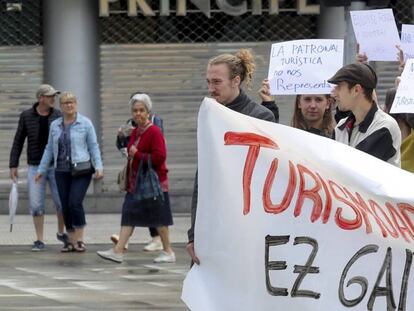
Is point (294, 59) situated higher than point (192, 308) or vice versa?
point (294, 59)

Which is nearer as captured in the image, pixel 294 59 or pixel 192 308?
pixel 192 308

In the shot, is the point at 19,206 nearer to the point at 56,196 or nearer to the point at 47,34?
the point at 47,34

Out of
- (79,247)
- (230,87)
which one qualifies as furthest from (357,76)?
(79,247)

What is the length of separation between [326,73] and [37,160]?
640 centimetres

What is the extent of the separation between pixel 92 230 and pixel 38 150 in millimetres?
1933

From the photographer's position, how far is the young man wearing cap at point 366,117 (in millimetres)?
6574

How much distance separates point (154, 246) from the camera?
14.1 meters

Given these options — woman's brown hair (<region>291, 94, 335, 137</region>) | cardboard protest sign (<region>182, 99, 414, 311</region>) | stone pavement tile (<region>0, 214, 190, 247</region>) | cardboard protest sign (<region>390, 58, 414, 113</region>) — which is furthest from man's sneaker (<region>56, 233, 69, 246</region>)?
cardboard protest sign (<region>182, 99, 414, 311</region>)

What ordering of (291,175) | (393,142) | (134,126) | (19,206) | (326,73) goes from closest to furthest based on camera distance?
(291,175)
(393,142)
(326,73)
(134,126)
(19,206)

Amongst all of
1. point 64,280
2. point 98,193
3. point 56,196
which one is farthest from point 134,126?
point 98,193

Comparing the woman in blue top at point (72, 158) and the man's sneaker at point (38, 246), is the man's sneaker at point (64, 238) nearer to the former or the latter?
the woman in blue top at point (72, 158)

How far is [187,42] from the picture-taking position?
61.4 feet

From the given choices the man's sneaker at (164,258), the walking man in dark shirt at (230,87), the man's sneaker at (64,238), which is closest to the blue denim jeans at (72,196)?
the man's sneaker at (64,238)

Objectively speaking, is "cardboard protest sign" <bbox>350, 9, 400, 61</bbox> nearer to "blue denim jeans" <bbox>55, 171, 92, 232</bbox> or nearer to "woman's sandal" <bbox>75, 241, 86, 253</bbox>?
"blue denim jeans" <bbox>55, 171, 92, 232</bbox>
